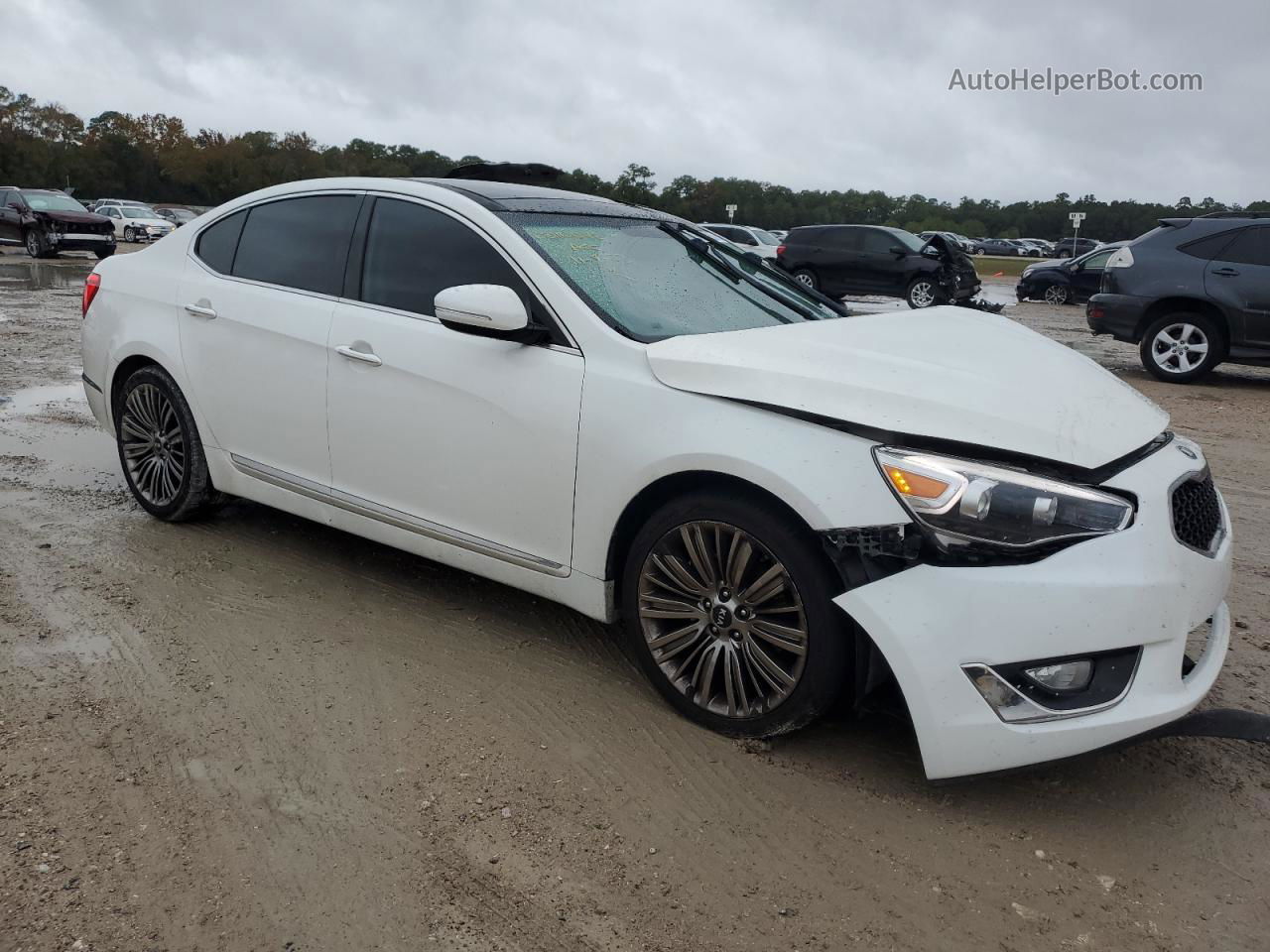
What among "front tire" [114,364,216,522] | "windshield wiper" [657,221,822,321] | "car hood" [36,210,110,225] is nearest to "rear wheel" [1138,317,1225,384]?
"windshield wiper" [657,221,822,321]

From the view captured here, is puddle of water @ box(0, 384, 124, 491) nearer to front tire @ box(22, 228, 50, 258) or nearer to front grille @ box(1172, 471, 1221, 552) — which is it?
front grille @ box(1172, 471, 1221, 552)

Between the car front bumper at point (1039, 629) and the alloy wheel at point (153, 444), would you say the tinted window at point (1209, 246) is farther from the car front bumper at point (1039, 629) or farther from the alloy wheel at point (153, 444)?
the alloy wheel at point (153, 444)

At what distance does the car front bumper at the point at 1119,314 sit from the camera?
10945 millimetres

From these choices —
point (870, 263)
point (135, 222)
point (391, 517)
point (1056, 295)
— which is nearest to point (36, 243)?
point (135, 222)

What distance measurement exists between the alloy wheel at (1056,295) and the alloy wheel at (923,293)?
5132mm

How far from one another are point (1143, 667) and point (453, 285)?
2544mm

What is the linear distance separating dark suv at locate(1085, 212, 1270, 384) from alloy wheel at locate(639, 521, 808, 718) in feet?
31.4

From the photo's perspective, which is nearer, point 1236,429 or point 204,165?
point 1236,429

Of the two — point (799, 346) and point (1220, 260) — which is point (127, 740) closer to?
point (799, 346)

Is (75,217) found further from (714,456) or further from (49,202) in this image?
(714,456)

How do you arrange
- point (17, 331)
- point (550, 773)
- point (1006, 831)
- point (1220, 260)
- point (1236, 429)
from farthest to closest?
point (17, 331) < point (1220, 260) < point (1236, 429) < point (550, 773) < point (1006, 831)

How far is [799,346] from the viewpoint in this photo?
3174 mm

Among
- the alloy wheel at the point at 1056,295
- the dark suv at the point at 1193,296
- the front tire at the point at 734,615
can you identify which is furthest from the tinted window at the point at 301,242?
the alloy wheel at the point at 1056,295

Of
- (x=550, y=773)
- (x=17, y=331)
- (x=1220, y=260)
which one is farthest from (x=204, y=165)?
(x=550, y=773)
